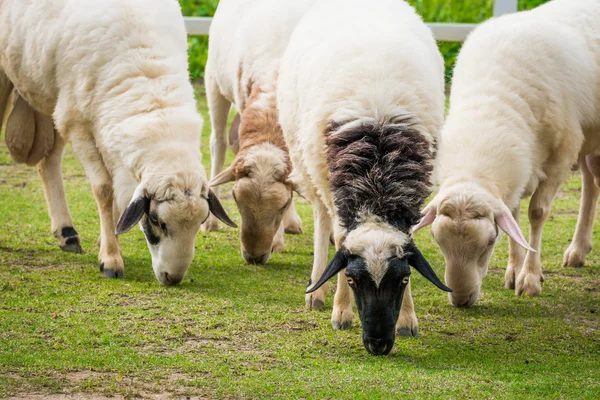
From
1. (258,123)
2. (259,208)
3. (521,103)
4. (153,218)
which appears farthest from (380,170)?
(258,123)

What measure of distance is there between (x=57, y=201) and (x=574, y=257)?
170 inches

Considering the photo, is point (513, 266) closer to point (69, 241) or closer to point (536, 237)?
point (536, 237)

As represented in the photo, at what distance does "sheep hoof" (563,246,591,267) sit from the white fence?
22.0ft

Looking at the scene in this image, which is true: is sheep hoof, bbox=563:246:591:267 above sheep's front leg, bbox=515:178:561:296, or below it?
below

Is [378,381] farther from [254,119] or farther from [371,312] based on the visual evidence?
[254,119]

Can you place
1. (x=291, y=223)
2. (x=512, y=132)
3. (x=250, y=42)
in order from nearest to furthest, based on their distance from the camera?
(x=512, y=132) → (x=250, y=42) → (x=291, y=223)

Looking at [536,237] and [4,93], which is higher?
[4,93]

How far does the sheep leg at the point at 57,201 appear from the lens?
7.79 m

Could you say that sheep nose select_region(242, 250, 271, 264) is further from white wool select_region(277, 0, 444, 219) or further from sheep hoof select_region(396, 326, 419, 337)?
sheep hoof select_region(396, 326, 419, 337)

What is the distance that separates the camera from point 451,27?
1449cm

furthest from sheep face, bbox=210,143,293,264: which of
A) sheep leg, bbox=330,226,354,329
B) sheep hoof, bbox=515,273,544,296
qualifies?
sheep hoof, bbox=515,273,544,296

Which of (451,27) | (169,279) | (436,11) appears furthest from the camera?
(436,11)

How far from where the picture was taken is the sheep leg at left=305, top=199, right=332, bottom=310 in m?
6.26

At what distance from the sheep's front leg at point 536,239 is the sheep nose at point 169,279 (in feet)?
8.02
